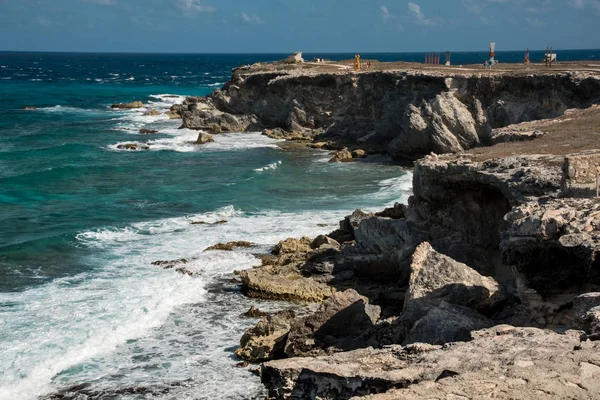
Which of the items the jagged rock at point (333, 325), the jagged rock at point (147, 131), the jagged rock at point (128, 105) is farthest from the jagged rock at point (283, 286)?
the jagged rock at point (128, 105)

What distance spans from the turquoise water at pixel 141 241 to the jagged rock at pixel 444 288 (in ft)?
12.1

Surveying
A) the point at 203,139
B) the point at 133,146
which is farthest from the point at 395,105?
the point at 133,146

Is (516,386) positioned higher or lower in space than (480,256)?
higher

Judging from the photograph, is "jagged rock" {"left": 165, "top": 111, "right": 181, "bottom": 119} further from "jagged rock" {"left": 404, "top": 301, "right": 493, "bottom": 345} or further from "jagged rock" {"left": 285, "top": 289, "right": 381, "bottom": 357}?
"jagged rock" {"left": 404, "top": 301, "right": 493, "bottom": 345}

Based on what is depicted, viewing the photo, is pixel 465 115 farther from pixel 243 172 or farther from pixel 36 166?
pixel 36 166

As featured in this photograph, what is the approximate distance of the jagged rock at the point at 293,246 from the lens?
24.5 m

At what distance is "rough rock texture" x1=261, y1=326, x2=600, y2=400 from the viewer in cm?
811

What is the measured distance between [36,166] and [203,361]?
32.9 meters

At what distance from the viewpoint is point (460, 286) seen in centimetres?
1485

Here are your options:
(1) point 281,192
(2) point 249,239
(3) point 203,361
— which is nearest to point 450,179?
(3) point 203,361

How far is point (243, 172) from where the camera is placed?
43.0 meters

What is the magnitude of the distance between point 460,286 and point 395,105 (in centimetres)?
3524

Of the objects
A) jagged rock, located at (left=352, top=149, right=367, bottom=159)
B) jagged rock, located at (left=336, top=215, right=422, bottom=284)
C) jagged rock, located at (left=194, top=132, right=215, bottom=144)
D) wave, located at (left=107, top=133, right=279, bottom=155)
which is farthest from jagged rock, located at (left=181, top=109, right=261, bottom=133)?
jagged rock, located at (left=336, top=215, right=422, bottom=284)

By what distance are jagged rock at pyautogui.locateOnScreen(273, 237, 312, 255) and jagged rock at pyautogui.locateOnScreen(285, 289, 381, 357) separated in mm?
8412
